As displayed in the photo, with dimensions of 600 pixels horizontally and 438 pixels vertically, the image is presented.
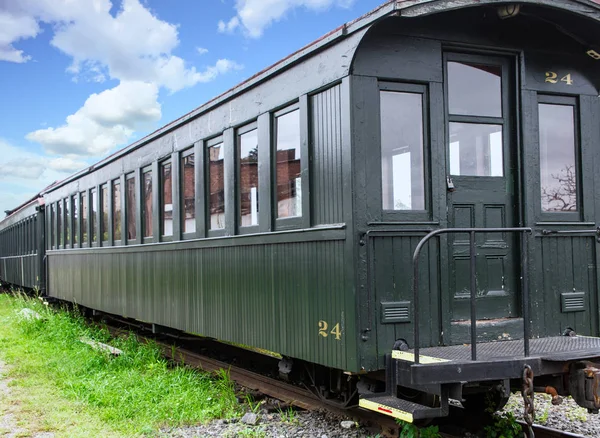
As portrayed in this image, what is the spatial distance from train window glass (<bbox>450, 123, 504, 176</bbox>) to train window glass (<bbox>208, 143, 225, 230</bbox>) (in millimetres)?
2713

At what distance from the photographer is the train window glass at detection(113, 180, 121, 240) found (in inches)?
422

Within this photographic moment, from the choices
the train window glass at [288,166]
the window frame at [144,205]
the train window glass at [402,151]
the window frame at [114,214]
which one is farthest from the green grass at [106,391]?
the train window glass at [402,151]

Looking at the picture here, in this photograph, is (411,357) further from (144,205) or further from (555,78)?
(144,205)

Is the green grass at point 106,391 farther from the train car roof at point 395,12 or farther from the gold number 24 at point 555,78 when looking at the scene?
the gold number 24 at point 555,78

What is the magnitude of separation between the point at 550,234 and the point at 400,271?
1.49m

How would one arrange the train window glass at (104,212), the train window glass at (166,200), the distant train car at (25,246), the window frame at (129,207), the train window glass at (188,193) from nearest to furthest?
the train window glass at (188,193) → the train window glass at (166,200) → the window frame at (129,207) → the train window glass at (104,212) → the distant train car at (25,246)

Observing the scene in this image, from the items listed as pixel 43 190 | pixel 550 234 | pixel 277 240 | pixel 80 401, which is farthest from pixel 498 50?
pixel 43 190

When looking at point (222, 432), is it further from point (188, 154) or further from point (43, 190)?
point (43, 190)

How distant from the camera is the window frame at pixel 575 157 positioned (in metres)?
5.51

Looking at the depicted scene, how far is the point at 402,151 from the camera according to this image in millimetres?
5117

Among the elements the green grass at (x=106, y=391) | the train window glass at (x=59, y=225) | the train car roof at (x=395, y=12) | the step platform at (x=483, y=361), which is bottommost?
the green grass at (x=106, y=391)

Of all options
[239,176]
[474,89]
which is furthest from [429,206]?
[239,176]

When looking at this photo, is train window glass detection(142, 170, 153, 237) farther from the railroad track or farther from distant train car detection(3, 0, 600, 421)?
distant train car detection(3, 0, 600, 421)

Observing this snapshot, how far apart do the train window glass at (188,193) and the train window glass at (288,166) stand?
2.13 m
